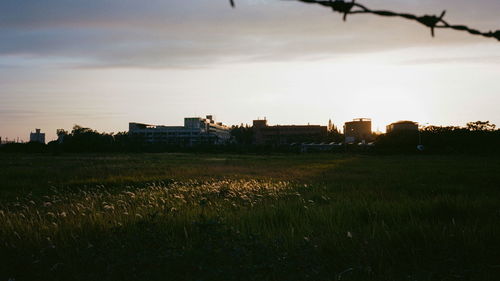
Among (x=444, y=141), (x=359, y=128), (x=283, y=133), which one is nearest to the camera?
(x=444, y=141)

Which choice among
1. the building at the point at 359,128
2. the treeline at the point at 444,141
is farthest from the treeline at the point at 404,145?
the building at the point at 359,128

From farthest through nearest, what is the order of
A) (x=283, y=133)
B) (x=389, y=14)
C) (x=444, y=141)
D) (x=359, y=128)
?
(x=283, y=133) < (x=359, y=128) < (x=444, y=141) < (x=389, y=14)

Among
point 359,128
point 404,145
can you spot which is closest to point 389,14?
point 404,145

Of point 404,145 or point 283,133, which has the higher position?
point 283,133

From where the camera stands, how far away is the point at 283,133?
191 meters

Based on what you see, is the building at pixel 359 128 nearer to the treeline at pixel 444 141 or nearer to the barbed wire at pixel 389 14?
the treeline at pixel 444 141

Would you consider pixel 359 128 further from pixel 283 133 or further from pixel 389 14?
pixel 389 14

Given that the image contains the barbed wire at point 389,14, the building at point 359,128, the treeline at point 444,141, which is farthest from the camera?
the building at point 359,128

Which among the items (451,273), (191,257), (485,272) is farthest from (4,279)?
(485,272)

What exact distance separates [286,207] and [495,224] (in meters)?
3.84

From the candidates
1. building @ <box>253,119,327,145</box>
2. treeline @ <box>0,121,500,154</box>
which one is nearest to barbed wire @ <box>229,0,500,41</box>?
treeline @ <box>0,121,500,154</box>

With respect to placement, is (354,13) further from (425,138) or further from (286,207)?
(425,138)

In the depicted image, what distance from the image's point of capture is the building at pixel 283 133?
177375mm

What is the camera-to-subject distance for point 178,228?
7027 millimetres
